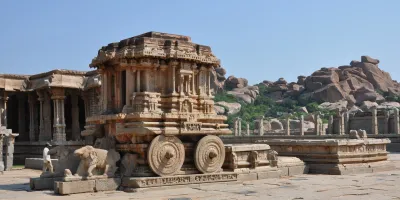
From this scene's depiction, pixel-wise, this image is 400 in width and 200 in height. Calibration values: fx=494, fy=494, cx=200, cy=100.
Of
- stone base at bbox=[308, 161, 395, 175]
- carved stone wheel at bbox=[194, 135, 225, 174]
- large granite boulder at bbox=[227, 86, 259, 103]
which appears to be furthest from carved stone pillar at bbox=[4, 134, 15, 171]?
large granite boulder at bbox=[227, 86, 259, 103]

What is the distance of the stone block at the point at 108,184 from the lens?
9.63 metres

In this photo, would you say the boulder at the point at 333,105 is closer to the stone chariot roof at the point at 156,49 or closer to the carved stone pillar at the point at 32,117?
the carved stone pillar at the point at 32,117

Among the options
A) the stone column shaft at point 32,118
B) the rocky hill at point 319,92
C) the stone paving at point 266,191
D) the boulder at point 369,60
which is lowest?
the stone paving at point 266,191

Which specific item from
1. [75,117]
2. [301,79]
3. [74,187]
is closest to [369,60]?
[301,79]

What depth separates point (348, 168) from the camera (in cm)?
1293

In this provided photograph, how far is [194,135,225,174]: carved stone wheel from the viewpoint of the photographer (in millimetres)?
10742

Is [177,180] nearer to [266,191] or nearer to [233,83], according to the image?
[266,191]

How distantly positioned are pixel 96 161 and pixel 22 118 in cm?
2024

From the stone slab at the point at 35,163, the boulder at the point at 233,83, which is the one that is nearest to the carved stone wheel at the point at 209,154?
the stone slab at the point at 35,163

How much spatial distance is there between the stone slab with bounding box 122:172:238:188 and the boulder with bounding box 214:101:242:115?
56153 millimetres

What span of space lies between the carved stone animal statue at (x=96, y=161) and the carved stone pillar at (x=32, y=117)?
17.6 meters

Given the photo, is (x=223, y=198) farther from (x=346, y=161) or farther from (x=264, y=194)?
(x=346, y=161)

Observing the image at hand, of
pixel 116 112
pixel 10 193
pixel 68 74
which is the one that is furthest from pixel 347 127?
pixel 10 193

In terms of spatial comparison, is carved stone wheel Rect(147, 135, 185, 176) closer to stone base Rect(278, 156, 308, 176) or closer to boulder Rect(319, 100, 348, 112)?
stone base Rect(278, 156, 308, 176)
